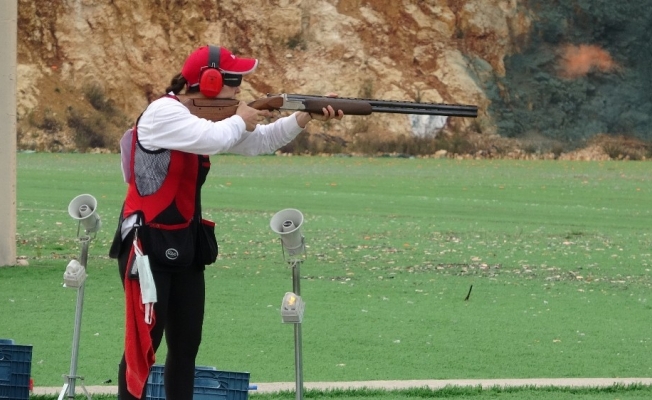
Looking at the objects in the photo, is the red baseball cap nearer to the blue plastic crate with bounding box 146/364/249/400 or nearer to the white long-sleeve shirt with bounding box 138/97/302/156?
the white long-sleeve shirt with bounding box 138/97/302/156

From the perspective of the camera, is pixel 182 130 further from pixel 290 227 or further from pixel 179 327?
pixel 179 327

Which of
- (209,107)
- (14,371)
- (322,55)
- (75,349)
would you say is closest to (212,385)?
(75,349)

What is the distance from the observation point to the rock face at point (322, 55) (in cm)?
4738

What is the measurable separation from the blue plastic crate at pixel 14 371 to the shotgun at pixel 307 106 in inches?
52.2

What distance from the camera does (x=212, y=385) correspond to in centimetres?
581

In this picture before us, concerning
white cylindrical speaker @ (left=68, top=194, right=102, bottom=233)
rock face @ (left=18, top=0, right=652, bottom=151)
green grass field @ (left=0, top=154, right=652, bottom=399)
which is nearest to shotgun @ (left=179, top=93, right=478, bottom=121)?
white cylindrical speaker @ (left=68, top=194, right=102, bottom=233)

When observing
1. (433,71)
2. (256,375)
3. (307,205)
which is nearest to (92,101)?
(433,71)

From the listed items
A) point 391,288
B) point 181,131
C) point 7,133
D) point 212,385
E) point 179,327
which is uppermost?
point 181,131

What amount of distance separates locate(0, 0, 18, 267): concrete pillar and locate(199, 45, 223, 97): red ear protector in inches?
284

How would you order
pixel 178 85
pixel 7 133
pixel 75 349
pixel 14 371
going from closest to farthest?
pixel 178 85, pixel 14 371, pixel 75 349, pixel 7 133

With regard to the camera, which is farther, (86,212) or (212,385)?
(86,212)

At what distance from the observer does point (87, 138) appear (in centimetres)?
4544

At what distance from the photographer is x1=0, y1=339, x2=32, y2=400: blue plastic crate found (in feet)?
18.7

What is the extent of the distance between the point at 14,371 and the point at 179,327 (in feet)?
2.71
